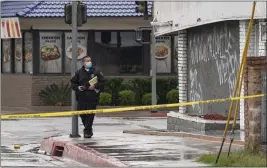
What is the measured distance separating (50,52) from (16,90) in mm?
2387

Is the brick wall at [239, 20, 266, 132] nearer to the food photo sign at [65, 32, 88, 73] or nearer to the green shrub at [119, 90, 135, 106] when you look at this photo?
the green shrub at [119, 90, 135, 106]

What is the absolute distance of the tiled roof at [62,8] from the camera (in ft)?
108

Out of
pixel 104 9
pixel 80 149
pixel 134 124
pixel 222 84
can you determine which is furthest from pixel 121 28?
pixel 80 149

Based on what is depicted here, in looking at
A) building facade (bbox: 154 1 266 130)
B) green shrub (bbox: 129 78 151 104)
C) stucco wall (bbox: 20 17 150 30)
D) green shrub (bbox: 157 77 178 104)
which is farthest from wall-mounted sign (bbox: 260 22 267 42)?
green shrub (bbox: 157 77 178 104)

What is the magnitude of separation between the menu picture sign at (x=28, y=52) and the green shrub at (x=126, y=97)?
14.2 feet

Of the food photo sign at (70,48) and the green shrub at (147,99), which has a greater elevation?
the food photo sign at (70,48)

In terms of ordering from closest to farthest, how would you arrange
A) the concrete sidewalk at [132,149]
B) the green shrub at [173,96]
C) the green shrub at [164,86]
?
the concrete sidewalk at [132,149]
the green shrub at [173,96]
the green shrub at [164,86]

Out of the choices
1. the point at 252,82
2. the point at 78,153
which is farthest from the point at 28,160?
the point at 252,82

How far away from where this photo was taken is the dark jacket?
1719cm

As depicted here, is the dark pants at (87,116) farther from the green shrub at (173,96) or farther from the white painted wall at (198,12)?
the green shrub at (173,96)

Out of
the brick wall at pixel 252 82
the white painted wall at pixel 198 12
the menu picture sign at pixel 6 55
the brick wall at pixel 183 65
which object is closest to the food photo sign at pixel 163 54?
the menu picture sign at pixel 6 55

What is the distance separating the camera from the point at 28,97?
3400 centimetres

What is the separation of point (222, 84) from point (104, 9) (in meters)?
16.0

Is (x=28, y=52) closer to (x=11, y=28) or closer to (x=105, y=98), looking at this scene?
(x=11, y=28)
